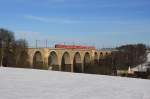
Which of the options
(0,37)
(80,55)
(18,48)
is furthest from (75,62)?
(0,37)

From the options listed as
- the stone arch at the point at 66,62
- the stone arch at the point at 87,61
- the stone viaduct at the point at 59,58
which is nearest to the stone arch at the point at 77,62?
the stone viaduct at the point at 59,58

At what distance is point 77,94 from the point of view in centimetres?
539

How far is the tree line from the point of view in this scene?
4406cm

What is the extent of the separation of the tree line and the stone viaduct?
1.01m

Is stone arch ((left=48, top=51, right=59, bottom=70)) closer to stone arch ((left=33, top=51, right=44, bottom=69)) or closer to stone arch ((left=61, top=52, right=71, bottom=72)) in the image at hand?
stone arch ((left=33, top=51, right=44, bottom=69))

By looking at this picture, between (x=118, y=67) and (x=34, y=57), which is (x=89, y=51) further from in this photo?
(x=34, y=57)

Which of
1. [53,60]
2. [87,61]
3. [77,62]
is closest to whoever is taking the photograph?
[53,60]

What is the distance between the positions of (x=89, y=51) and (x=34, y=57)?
19817 millimetres

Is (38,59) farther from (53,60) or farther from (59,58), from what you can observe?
(59,58)

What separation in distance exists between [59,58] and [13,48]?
7086mm

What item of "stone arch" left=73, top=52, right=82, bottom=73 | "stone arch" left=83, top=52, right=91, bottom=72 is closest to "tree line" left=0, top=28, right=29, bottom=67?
"stone arch" left=73, top=52, right=82, bottom=73

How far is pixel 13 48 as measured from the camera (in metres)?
46.0

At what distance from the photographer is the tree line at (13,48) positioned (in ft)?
145

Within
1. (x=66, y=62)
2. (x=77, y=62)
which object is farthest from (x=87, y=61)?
(x=66, y=62)
